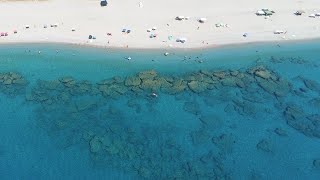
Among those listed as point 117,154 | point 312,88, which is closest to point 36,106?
point 117,154

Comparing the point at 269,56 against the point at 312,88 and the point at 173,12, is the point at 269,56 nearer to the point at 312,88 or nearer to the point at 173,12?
the point at 312,88

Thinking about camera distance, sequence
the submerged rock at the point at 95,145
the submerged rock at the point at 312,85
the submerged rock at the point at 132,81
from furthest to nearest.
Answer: the submerged rock at the point at 132,81, the submerged rock at the point at 312,85, the submerged rock at the point at 95,145

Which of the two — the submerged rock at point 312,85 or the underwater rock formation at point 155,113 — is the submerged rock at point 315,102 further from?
the submerged rock at point 312,85

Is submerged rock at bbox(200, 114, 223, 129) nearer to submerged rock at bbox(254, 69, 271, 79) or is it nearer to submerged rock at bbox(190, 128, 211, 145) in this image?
submerged rock at bbox(190, 128, 211, 145)

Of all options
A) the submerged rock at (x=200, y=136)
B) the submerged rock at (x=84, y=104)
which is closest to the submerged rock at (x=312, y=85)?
the submerged rock at (x=200, y=136)

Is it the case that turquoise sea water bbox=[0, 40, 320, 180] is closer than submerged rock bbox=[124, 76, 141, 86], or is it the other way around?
turquoise sea water bbox=[0, 40, 320, 180]

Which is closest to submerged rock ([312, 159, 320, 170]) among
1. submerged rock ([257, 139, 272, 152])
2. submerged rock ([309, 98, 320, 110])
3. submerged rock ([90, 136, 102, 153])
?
submerged rock ([257, 139, 272, 152])

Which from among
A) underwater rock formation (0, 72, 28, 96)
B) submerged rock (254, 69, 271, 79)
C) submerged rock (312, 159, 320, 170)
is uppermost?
submerged rock (254, 69, 271, 79)
